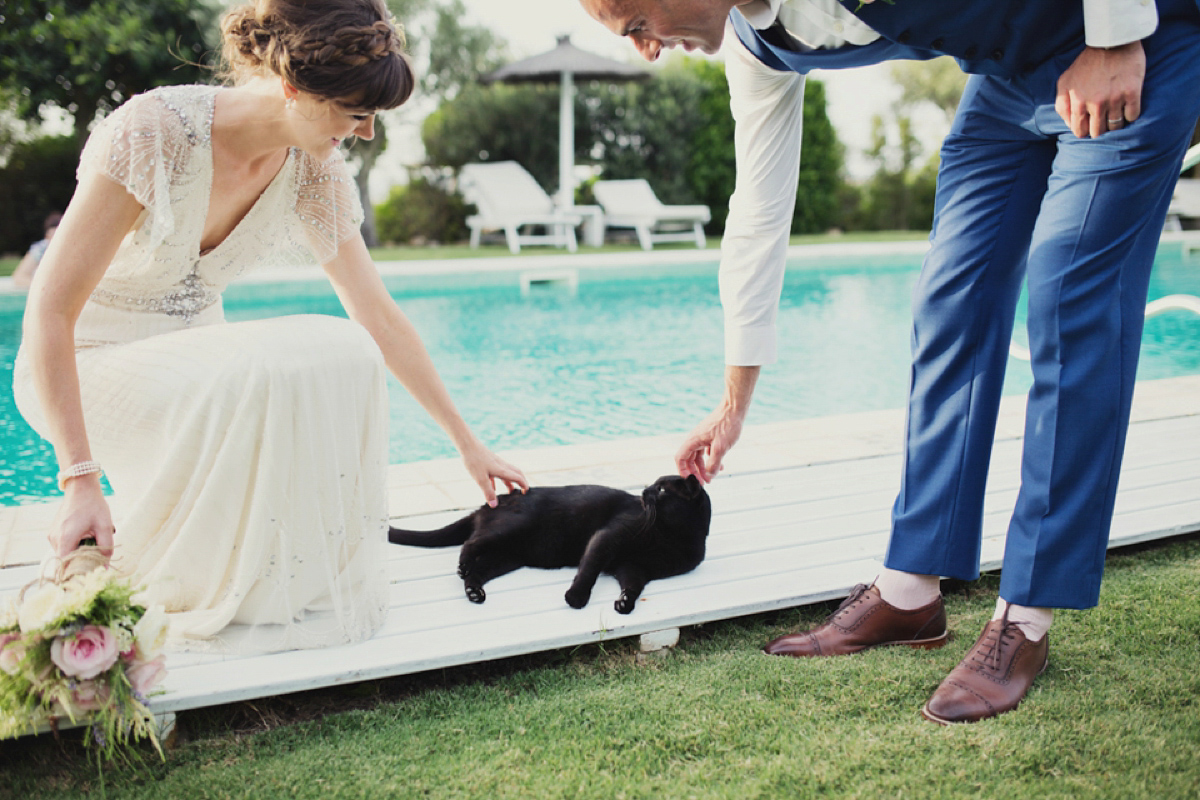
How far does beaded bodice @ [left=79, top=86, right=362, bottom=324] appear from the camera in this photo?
165 centimetres

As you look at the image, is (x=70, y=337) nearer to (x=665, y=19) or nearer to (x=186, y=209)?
(x=186, y=209)

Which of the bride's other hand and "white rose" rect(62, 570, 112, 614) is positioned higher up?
the bride's other hand

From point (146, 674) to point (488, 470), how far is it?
877mm

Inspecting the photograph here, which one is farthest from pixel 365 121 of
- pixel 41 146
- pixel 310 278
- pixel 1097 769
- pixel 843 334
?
pixel 41 146

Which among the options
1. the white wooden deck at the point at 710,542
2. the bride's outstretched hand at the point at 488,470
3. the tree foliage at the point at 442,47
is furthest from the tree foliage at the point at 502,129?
the bride's outstretched hand at the point at 488,470

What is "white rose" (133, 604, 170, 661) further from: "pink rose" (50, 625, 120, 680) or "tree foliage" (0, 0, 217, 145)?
"tree foliage" (0, 0, 217, 145)

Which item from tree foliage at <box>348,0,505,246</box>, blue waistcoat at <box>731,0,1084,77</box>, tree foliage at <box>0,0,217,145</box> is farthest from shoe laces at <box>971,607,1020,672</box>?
tree foliage at <box>348,0,505,246</box>

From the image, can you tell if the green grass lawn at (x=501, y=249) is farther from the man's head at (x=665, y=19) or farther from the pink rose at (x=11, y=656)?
the man's head at (x=665, y=19)

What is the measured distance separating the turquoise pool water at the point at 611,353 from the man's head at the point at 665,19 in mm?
3253

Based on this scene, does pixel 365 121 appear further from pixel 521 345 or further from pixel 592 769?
pixel 521 345

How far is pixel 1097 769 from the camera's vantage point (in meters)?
1.38

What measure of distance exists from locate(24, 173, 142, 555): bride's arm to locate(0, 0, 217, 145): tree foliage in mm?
11876

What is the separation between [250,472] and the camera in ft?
5.27

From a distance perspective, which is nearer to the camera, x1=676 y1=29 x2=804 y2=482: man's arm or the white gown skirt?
the white gown skirt
